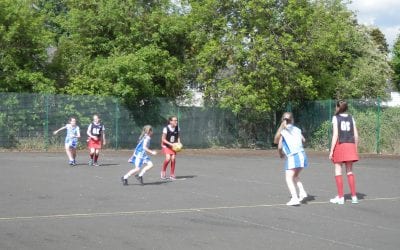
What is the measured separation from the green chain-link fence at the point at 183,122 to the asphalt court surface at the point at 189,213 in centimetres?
1098

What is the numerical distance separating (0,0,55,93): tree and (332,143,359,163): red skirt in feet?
67.9

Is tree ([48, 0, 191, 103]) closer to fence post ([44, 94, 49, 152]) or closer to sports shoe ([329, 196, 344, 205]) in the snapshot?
fence post ([44, 94, 49, 152])

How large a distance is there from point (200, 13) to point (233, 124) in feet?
19.7

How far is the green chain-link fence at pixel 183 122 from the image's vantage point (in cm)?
2903

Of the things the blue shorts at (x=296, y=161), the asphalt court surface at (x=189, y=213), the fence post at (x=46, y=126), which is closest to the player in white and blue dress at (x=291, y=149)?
the blue shorts at (x=296, y=161)

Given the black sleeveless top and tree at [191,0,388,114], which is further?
tree at [191,0,388,114]

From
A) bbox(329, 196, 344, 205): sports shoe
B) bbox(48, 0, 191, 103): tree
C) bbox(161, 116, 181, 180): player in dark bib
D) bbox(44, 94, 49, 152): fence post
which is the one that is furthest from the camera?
bbox(48, 0, 191, 103): tree

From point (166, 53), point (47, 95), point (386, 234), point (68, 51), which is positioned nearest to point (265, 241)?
point (386, 234)

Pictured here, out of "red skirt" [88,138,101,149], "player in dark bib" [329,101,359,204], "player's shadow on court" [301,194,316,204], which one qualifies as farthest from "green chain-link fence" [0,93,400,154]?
"player in dark bib" [329,101,359,204]

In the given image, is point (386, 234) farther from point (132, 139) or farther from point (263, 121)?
point (263, 121)

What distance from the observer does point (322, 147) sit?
3256 cm

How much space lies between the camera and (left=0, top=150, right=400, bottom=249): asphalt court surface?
331 inches

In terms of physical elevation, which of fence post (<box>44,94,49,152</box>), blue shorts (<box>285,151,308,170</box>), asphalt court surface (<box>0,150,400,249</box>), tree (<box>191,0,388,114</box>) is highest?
tree (<box>191,0,388,114</box>)

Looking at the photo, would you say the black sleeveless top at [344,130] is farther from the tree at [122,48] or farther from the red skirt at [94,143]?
the tree at [122,48]
